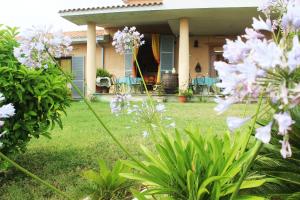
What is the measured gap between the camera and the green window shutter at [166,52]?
62.6ft

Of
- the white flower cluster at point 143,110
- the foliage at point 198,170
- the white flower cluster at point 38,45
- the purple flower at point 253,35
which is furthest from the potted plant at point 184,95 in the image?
the purple flower at point 253,35

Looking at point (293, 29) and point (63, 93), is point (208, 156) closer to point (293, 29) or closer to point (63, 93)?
point (293, 29)

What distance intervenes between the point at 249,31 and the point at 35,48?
4.37ft

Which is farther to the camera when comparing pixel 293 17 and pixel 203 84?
pixel 203 84

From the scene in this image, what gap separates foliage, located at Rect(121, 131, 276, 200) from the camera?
8.05 feet

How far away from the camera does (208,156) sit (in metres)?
2.62

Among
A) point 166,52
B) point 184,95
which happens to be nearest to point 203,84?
point 184,95

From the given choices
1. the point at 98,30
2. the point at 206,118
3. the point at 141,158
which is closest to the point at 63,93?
the point at 141,158

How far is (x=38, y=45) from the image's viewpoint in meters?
2.17

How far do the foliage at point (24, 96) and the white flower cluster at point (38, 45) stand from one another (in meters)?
2.04

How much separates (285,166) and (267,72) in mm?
1619

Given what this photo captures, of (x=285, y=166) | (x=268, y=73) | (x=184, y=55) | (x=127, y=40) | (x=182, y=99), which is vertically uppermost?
(x=184, y=55)

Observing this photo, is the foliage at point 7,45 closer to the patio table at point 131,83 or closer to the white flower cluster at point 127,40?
the white flower cluster at point 127,40

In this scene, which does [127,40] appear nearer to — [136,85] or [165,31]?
[136,85]
